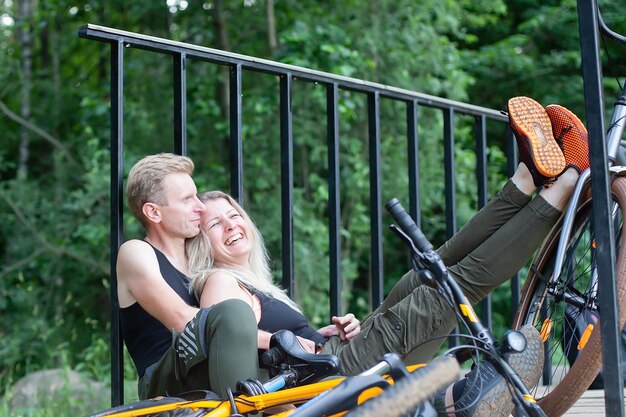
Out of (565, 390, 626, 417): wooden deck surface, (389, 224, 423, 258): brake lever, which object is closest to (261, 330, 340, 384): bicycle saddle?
(389, 224, 423, 258): brake lever

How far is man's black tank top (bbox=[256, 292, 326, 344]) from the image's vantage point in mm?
1991

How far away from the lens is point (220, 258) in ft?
6.98

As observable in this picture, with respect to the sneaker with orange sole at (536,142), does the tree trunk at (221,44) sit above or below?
above

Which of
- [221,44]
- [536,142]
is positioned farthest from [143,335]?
[221,44]

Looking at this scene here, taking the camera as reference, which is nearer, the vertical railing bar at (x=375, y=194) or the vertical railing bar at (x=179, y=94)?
the vertical railing bar at (x=179, y=94)

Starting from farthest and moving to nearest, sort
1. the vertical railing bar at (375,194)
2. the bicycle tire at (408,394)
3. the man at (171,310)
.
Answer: the vertical railing bar at (375,194) < the man at (171,310) < the bicycle tire at (408,394)

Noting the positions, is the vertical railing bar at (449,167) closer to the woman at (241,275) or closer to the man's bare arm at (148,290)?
the woman at (241,275)

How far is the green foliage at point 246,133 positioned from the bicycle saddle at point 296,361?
346 centimetres

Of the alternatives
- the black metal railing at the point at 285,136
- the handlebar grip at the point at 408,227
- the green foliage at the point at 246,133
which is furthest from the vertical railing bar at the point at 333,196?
the green foliage at the point at 246,133

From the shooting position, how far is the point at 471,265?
188 centimetres

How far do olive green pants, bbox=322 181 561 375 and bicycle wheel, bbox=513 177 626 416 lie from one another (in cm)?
11

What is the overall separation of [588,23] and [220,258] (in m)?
1.10

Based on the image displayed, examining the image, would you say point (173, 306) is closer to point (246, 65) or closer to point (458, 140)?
point (246, 65)

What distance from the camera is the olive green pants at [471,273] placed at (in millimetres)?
1822
